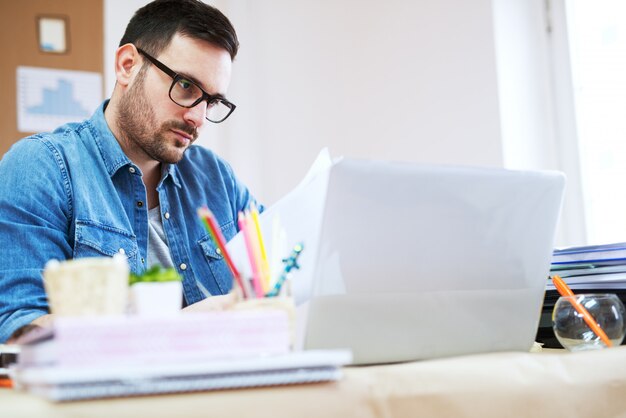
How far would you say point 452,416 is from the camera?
0.56 m

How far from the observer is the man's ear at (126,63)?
1363mm

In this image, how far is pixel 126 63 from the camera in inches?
54.2

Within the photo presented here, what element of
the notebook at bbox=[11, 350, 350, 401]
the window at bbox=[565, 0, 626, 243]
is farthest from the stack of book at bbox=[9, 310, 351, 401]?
→ the window at bbox=[565, 0, 626, 243]

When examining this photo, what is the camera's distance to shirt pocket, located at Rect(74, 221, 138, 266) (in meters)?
1.14

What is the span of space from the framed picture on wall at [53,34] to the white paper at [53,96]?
0.23 feet

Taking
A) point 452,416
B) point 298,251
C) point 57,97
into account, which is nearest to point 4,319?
point 298,251

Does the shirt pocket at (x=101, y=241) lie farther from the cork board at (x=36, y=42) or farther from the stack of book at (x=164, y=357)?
the cork board at (x=36, y=42)

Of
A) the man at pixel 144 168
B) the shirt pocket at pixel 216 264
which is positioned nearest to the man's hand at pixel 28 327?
the man at pixel 144 168

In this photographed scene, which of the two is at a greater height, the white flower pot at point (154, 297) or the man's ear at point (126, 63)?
the man's ear at point (126, 63)

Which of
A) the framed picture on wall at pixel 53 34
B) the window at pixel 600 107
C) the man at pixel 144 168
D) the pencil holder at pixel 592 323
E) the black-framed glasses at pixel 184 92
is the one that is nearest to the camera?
the pencil holder at pixel 592 323

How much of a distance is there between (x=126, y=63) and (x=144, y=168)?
20 centimetres

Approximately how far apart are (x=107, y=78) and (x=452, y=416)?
195cm

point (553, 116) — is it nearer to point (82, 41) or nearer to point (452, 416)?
point (82, 41)

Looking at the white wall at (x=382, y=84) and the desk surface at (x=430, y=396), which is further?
the white wall at (x=382, y=84)
